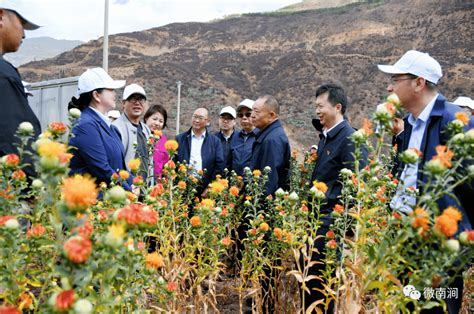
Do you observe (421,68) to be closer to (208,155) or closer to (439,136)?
(439,136)

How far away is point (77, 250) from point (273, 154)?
129 inches

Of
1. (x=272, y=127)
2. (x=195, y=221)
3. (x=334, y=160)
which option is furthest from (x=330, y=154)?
(x=195, y=221)

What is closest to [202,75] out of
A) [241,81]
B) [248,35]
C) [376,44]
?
[241,81]

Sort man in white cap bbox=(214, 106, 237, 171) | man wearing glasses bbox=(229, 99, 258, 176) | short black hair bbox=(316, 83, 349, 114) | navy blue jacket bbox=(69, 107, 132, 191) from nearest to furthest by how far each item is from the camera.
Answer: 1. navy blue jacket bbox=(69, 107, 132, 191)
2. short black hair bbox=(316, 83, 349, 114)
3. man wearing glasses bbox=(229, 99, 258, 176)
4. man in white cap bbox=(214, 106, 237, 171)

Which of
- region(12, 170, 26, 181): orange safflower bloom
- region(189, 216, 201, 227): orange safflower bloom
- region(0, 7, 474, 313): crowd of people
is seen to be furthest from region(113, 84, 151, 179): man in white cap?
region(12, 170, 26, 181): orange safflower bloom

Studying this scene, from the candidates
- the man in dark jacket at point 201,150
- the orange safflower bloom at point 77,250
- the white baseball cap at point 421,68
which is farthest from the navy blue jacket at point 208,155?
the orange safflower bloom at point 77,250

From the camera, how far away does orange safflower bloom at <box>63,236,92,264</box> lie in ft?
3.26

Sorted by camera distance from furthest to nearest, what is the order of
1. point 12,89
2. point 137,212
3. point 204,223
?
point 204,223 → point 12,89 → point 137,212

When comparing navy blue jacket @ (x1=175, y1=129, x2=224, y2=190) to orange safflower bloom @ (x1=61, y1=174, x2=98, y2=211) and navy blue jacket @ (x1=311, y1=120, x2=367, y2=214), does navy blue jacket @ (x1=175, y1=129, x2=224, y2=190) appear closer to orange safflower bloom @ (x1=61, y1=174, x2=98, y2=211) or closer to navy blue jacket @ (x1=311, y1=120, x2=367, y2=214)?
navy blue jacket @ (x1=311, y1=120, x2=367, y2=214)

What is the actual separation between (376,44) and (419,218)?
46.6 meters

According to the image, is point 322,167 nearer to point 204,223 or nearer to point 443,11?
point 204,223

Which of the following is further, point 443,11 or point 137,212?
point 443,11

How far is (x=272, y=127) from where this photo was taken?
14.3 ft

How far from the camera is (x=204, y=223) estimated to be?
2664 mm
